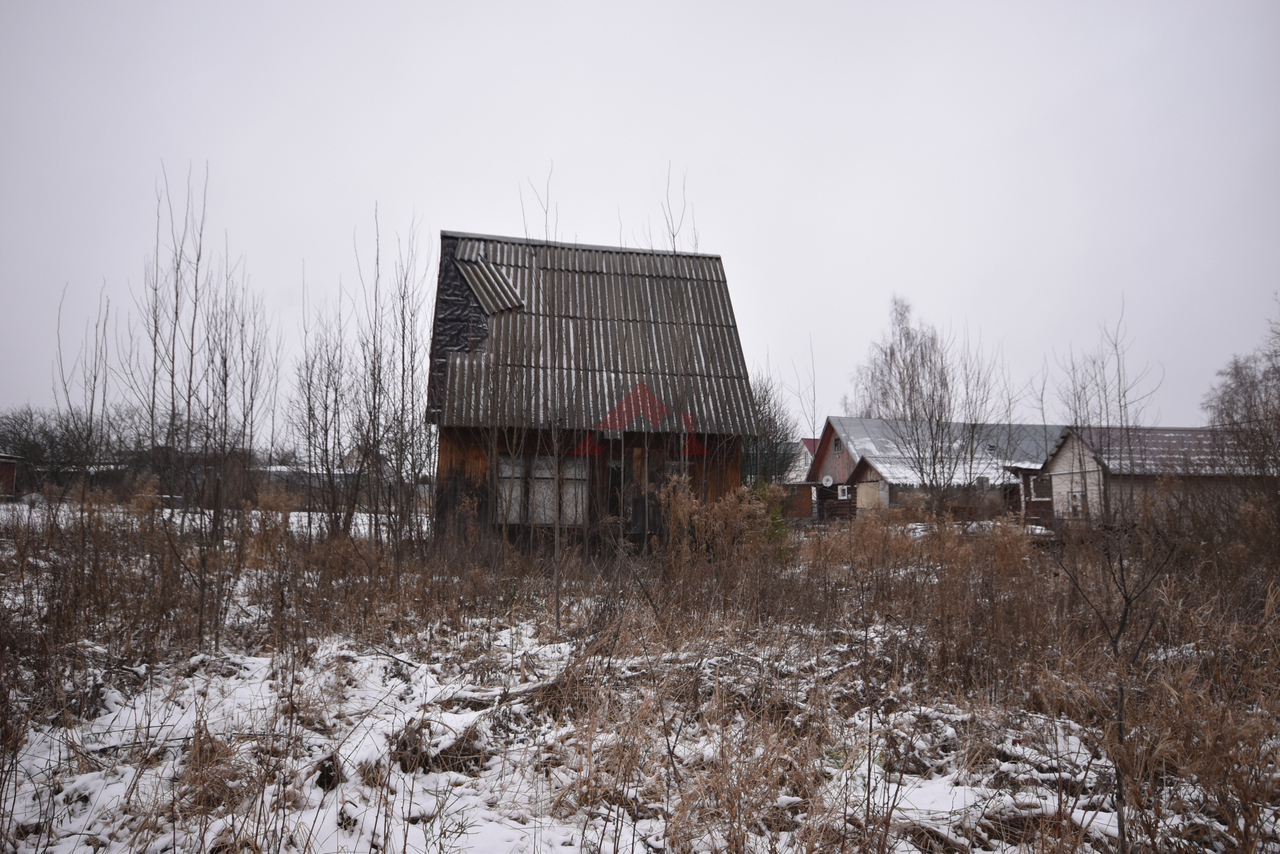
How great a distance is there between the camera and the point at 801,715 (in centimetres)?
367

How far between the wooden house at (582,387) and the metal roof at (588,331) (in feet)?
0.08

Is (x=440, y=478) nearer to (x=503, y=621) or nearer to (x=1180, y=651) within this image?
(x=503, y=621)

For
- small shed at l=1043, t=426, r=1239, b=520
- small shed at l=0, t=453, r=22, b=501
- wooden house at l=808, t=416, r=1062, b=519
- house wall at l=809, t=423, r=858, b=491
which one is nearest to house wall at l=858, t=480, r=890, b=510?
wooden house at l=808, t=416, r=1062, b=519

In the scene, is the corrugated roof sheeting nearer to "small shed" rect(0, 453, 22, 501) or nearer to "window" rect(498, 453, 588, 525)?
"window" rect(498, 453, 588, 525)

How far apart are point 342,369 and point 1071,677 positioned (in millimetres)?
8942

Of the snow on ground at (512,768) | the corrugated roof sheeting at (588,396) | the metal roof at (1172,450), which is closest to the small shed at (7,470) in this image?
the corrugated roof sheeting at (588,396)

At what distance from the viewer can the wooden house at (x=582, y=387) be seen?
31.5 ft

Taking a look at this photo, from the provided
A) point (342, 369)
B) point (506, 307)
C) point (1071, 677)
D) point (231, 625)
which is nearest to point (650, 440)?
point (506, 307)

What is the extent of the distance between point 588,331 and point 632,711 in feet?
27.2

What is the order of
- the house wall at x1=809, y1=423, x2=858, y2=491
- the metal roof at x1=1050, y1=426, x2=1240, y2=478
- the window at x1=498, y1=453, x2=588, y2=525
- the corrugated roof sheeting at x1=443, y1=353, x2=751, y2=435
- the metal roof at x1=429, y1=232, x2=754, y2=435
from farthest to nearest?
1. the house wall at x1=809, y1=423, x2=858, y2=491
2. the metal roof at x1=429, y1=232, x2=754, y2=435
3. the window at x1=498, y1=453, x2=588, y2=525
4. the corrugated roof sheeting at x1=443, y1=353, x2=751, y2=435
5. the metal roof at x1=1050, y1=426, x2=1240, y2=478

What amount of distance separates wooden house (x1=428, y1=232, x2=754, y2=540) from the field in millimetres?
3009

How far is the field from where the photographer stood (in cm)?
255

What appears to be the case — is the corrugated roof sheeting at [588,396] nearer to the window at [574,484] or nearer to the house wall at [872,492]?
the window at [574,484]

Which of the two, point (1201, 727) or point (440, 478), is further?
point (440, 478)
